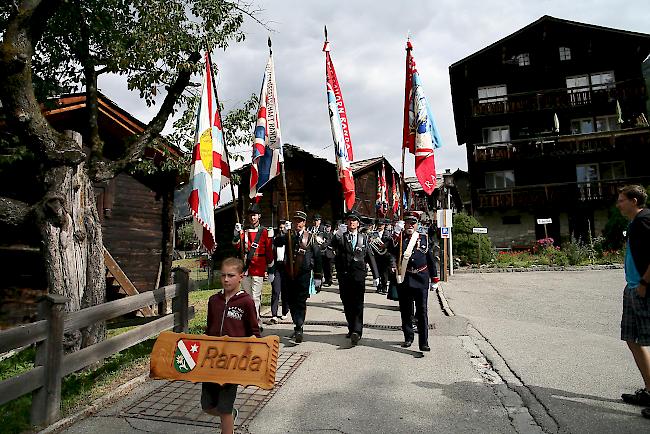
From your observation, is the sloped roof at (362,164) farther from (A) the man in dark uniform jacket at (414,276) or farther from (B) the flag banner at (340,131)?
(A) the man in dark uniform jacket at (414,276)

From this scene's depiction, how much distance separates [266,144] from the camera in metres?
7.97

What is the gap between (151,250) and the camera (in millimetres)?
13469

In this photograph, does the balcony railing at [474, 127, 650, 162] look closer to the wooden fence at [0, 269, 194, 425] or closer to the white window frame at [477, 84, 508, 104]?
the white window frame at [477, 84, 508, 104]

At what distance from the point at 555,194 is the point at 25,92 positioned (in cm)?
2903

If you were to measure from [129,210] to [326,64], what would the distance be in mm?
7804

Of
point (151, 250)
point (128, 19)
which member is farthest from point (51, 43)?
point (151, 250)

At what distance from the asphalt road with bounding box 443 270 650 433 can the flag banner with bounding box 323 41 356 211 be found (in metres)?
3.54

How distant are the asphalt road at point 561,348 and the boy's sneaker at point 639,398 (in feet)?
0.26

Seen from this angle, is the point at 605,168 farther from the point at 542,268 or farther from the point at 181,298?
the point at 181,298

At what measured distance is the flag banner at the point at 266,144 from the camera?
25.7ft

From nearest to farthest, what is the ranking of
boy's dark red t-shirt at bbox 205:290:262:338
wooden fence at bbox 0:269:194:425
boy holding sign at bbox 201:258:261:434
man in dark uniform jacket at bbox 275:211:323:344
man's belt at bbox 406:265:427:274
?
boy holding sign at bbox 201:258:261:434, boy's dark red t-shirt at bbox 205:290:262:338, wooden fence at bbox 0:269:194:425, man's belt at bbox 406:265:427:274, man in dark uniform jacket at bbox 275:211:323:344

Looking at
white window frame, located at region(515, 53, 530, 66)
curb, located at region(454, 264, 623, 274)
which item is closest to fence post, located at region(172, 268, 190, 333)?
curb, located at region(454, 264, 623, 274)

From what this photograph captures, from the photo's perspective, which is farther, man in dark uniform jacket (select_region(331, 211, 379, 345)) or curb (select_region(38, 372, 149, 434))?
man in dark uniform jacket (select_region(331, 211, 379, 345))

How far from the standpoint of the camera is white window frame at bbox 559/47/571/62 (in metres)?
29.7
